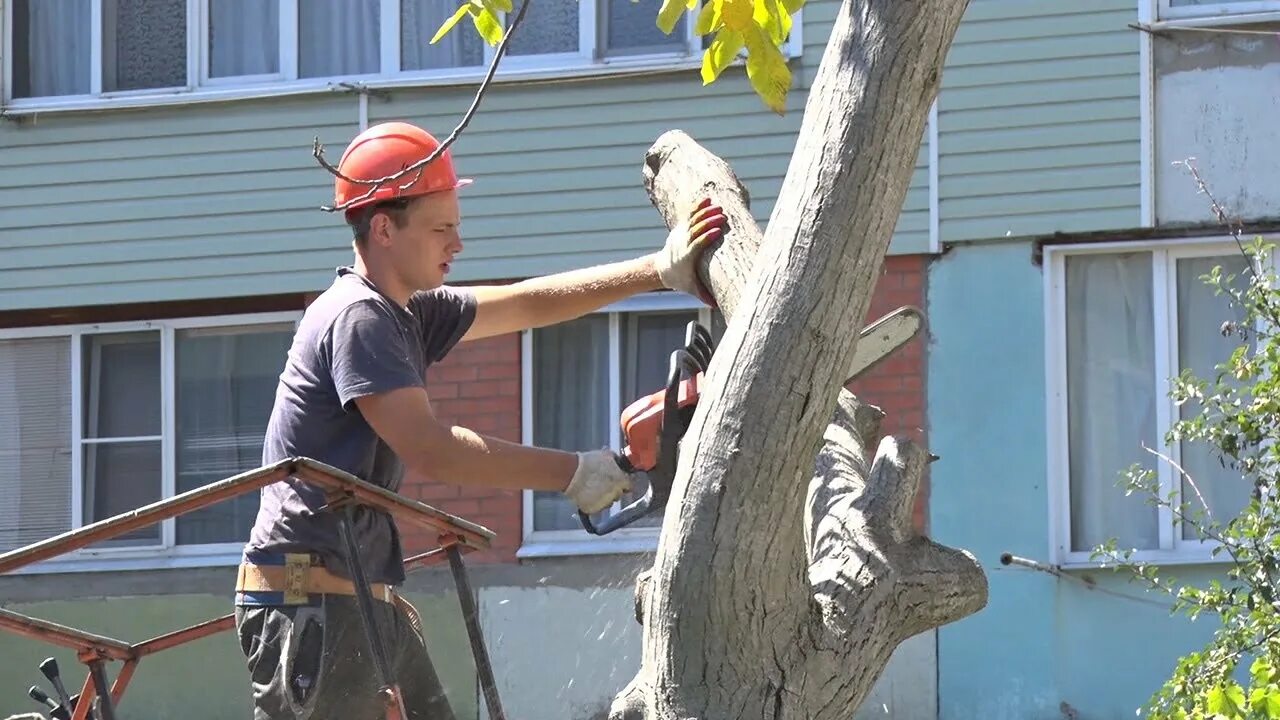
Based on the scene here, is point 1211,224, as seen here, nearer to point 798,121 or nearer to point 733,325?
point 798,121

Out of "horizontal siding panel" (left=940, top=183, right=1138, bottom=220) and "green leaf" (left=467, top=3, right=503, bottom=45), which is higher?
"horizontal siding panel" (left=940, top=183, right=1138, bottom=220)

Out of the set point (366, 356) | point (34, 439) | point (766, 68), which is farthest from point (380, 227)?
point (34, 439)

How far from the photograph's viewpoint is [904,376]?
1100 centimetres

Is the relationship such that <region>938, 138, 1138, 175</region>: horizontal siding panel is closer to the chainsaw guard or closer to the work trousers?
the chainsaw guard

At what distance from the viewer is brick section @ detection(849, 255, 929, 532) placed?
36.0 ft

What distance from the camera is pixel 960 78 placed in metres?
11.2

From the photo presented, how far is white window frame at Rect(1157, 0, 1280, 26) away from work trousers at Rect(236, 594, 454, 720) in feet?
24.9

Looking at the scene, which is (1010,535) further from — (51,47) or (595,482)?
(595,482)

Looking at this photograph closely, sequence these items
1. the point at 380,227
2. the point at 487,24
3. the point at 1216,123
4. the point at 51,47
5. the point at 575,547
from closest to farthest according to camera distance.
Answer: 1. the point at 380,227
2. the point at 487,24
3. the point at 1216,123
4. the point at 575,547
5. the point at 51,47

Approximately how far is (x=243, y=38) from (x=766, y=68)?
836 cm

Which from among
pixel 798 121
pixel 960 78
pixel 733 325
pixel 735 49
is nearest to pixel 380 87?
pixel 798 121

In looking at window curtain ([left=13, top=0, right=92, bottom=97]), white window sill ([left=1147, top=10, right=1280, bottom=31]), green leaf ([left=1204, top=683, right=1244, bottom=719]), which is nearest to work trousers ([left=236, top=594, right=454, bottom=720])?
green leaf ([left=1204, top=683, right=1244, bottom=719])

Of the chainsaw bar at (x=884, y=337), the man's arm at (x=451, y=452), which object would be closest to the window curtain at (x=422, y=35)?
the chainsaw bar at (x=884, y=337)

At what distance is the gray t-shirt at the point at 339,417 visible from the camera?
4.35 meters
